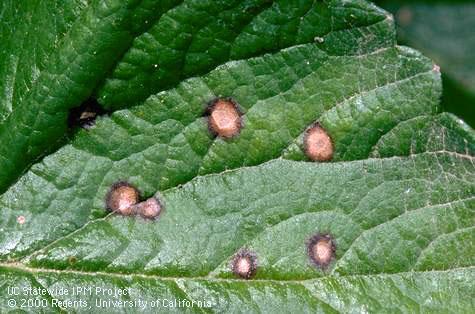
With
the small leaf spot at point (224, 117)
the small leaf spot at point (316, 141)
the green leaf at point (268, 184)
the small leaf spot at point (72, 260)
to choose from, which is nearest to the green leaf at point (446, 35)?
the green leaf at point (268, 184)

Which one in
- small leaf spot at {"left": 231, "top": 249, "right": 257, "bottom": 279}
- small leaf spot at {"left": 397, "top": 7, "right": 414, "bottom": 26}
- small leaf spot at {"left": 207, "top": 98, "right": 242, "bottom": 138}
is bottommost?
small leaf spot at {"left": 397, "top": 7, "right": 414, "bottom": 26}

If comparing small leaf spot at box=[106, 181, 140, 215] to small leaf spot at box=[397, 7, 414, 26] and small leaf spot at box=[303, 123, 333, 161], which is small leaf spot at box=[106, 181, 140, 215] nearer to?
small leaf spot at box=[303, 123, 333, 161]

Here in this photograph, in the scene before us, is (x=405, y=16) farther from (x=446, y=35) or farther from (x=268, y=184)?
(x=268, y=184)

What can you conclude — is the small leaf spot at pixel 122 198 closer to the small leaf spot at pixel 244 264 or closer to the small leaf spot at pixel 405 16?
the small leaf spot at pixel 244 264

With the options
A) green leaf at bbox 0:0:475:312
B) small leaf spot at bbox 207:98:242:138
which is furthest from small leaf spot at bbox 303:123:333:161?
small leaf spot at bbox 207:98:242:138

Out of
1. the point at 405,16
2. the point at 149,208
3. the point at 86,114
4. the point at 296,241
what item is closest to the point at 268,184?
the point at 296,241
